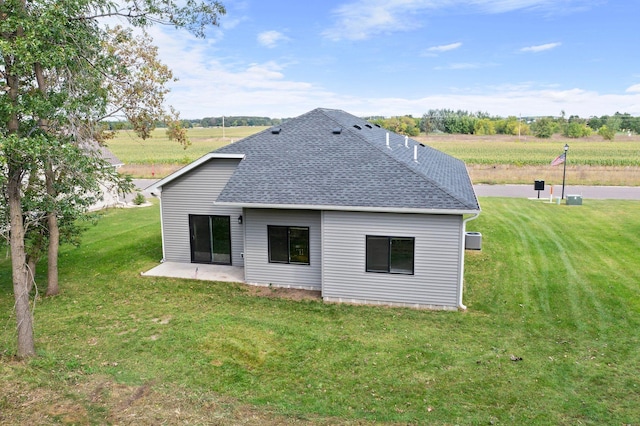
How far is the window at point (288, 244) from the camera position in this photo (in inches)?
512

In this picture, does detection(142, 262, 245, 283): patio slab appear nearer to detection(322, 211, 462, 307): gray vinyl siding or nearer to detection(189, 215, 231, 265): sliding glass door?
detection(189, 215, 231, 265): sliding glass door

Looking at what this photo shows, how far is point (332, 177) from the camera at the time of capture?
12.8 meters

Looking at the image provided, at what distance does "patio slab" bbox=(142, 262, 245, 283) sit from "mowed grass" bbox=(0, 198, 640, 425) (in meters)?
0.55

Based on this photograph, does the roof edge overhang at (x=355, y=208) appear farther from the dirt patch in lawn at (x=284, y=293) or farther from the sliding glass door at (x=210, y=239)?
the sliding glass door at (x=210, y=239)

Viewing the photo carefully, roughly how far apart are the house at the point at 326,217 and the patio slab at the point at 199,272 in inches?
13.7

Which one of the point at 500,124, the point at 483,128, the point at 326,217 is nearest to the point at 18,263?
the point at 326,217

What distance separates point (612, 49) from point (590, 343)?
43704mm

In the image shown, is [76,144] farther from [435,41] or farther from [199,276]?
[435,41]

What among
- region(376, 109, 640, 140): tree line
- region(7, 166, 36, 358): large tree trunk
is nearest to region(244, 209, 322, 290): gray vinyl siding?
region(7, 166, 36, 358): large tree trunk

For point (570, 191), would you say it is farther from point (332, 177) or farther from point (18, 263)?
point (18, 263)

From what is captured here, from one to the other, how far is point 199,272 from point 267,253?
9.05ft

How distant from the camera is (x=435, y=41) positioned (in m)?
37.8

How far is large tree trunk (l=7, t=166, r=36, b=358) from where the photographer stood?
8.18 metres

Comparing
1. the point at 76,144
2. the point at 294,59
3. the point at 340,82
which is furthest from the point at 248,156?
the point at 340,82
